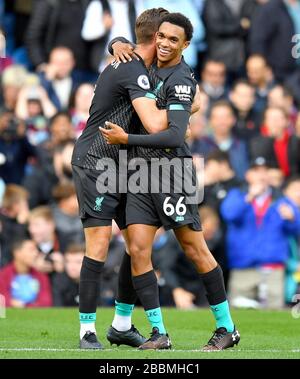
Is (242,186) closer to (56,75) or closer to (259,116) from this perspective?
(259,116)

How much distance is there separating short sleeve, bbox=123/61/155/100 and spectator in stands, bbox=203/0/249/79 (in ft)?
31.2

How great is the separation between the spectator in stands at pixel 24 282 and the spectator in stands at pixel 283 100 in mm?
4897

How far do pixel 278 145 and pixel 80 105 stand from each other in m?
2.65

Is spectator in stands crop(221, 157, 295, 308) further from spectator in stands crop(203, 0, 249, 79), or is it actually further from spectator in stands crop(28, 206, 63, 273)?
spectator in stands crop(203, 0, 249, 79)

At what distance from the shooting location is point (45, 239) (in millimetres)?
14344

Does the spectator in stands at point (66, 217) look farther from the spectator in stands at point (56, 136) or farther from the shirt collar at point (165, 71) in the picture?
the shirt collar at point (165, 71)

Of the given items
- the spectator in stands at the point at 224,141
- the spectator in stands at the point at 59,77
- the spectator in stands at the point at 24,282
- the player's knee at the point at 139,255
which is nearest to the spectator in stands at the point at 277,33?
the spectator in stands at the point at 224,141

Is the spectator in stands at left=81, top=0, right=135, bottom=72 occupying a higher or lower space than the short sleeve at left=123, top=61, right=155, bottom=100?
higher

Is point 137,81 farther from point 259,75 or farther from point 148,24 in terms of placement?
point 259,75

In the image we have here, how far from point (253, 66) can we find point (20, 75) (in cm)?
334

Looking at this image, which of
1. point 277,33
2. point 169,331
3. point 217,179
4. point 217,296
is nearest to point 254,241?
point 217,179

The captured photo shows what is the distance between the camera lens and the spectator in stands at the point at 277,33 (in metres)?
18.7

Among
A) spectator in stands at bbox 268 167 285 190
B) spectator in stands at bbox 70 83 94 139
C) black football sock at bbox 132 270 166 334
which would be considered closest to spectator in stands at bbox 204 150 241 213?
spectator in stands at bbox 268 167 285 190

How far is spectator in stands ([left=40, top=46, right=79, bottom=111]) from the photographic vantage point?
1758cm
